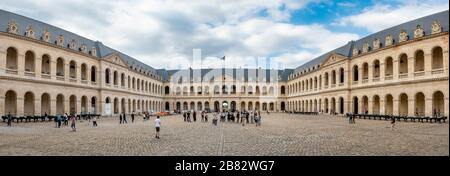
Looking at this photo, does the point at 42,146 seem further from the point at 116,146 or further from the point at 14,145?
the point at 116,146

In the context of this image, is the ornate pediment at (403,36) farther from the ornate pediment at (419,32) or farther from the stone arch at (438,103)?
the stone arch at (438,103)

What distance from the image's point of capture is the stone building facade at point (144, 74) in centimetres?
3534

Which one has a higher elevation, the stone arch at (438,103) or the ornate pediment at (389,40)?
the ornate pediment at (389,40)

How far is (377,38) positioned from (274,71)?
52440mm

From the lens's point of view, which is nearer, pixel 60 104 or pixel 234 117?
pixel 234 117

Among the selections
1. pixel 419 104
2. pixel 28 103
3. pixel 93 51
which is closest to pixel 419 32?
pixel 419 104

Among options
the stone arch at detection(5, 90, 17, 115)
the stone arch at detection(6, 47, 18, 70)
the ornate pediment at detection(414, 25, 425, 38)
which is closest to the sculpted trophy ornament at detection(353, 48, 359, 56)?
the ornate pediment at detection(414, 25, 425, 38)

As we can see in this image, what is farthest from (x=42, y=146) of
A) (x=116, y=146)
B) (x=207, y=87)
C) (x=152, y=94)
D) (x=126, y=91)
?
(x=207, y=87)

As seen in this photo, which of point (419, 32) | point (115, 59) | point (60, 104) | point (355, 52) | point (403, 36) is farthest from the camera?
→ point (115, 59)

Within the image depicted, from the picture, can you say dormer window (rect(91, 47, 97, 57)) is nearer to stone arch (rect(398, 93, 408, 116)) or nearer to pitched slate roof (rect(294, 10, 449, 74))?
pitched slate roof (rect(294, 10, 449, 74))

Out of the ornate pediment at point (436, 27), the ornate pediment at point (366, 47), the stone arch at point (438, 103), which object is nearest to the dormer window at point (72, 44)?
the ornate pediment at point (366, 47)

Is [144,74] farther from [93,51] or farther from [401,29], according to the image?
[401,29]

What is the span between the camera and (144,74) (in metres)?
74.2

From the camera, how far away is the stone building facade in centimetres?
3534
